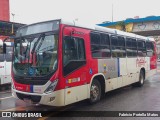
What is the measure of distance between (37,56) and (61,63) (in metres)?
0.79

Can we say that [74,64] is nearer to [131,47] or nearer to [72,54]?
[72,54]

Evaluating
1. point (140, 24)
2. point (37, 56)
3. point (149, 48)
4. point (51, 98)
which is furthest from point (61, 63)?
point (140, 24)

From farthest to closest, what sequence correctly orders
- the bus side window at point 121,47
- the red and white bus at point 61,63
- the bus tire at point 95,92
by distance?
the bus side window at point 121,47
the bus tire at point 95,92
the red and white bus at point 61,63

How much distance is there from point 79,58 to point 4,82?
6.42m

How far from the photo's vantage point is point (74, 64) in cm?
726

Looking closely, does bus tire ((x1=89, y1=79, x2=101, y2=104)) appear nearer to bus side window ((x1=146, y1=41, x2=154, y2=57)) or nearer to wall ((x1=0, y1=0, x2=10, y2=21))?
bus side window ((x1=146, y1=41, x2=154, y2=57))

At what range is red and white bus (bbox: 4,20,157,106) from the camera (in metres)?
6.65

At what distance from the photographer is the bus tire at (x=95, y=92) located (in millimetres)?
8281

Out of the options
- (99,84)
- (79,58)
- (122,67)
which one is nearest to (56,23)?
(79,58)

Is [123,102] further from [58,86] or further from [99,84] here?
[58,86]

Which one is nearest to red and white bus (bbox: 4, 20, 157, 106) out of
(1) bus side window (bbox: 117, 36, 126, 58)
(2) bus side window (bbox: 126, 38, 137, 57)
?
(1) bus side window (bbox: 117, 36, 126, 58)

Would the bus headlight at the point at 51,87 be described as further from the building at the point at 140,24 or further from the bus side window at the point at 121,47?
the building at the point at 140,24

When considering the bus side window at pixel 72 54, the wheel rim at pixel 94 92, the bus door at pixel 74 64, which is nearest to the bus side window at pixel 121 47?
the wheel rim at pixel 94 92

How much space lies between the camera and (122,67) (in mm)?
10555
